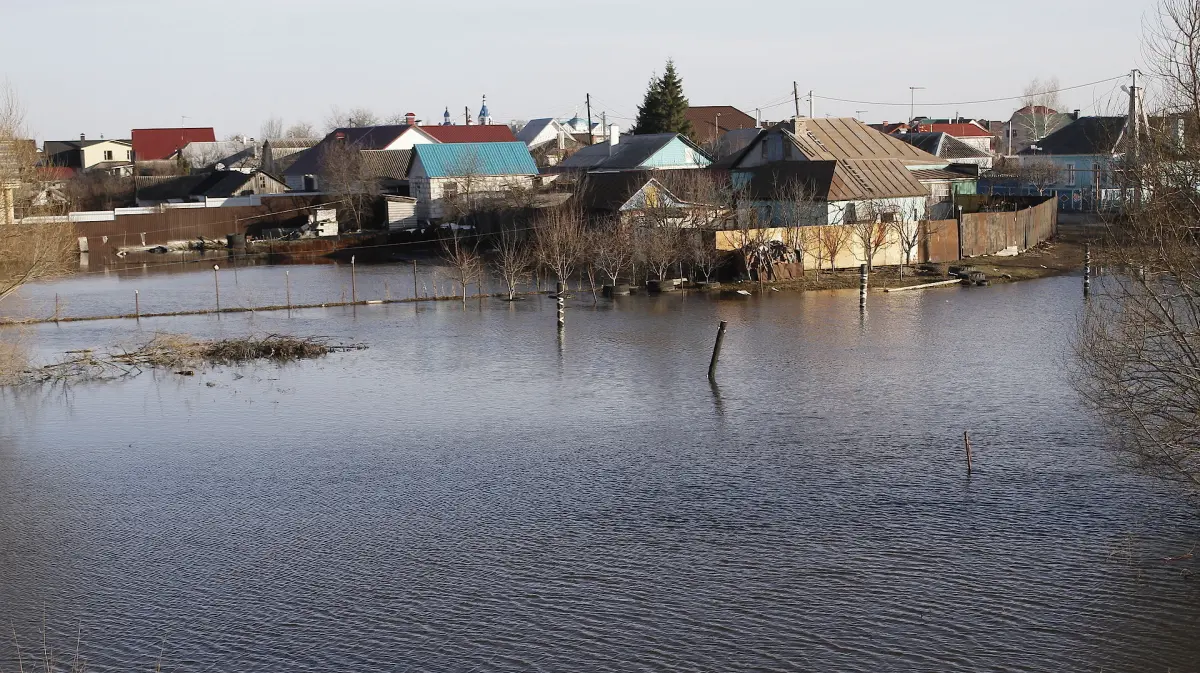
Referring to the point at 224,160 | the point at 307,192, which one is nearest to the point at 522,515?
the point at 307,192

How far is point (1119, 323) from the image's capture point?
522 inches

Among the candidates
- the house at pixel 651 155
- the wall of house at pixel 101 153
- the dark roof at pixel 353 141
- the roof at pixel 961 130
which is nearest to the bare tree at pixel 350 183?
the dark roof at pixel 353 141

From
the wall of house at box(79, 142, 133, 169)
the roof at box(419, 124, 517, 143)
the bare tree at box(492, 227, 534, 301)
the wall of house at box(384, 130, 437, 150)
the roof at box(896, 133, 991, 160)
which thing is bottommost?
the bare tree at box(492, 227, 534, 301)

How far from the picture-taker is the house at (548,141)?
299ft

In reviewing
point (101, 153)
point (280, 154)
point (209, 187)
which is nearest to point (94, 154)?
point (101, 153)

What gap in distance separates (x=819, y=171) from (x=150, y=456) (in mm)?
31076

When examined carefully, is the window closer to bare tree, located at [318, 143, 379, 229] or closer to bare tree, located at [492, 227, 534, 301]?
bare tree, located at [492, 227, 534, 301]

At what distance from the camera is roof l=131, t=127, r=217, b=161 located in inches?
4065

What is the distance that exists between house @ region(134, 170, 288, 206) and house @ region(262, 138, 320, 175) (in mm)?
6282

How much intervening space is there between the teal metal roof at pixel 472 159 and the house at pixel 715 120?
93.5 ft

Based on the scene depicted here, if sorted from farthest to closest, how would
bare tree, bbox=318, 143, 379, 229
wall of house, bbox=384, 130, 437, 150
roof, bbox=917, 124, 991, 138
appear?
roof, bbox=917, 124, 991, 138 < wall of house, bbox=384, 130, 437, 150 < bare tree, bbox=318, 143, 379, 229

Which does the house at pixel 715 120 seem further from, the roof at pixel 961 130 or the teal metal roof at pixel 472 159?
the teal metal roof at pixel 472 159

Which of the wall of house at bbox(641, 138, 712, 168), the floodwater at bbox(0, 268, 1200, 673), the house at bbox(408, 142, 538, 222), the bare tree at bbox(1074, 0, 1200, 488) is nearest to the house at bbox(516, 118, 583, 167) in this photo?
the house at bbox(408, 142, 538, 222)

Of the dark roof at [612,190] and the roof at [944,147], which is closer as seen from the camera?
the dark roof at [612,190]
